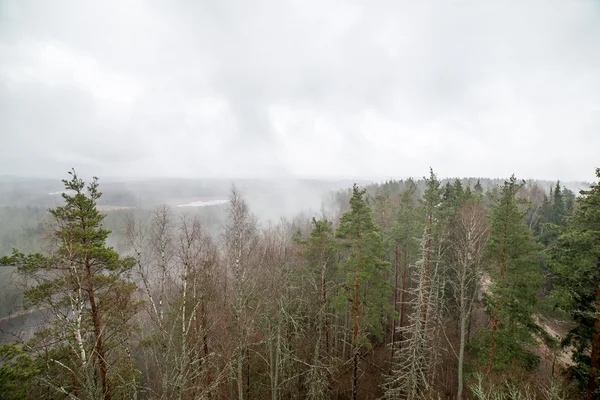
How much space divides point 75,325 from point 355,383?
14323 millimetres

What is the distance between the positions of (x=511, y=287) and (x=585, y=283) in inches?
109

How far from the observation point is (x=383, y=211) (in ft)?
109

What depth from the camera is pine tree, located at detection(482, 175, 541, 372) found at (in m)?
12.9

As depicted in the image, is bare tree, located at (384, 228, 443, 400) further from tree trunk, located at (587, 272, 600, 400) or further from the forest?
tree trunk, located at (587, 272, 600, 400)

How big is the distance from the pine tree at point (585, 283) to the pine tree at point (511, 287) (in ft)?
4.29

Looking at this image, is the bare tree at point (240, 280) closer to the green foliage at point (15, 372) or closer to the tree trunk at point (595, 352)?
the green foliage at point (15, 372)

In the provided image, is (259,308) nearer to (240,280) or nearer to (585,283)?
(240,280)

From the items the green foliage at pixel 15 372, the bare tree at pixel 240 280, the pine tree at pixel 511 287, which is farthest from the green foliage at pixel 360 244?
the green foliage at pixel 15 372

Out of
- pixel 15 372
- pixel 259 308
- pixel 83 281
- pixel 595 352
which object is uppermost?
pixel 83 281

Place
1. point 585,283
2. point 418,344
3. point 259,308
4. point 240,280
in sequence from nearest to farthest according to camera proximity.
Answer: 1. point 585,283
2. point 240,280
3. point 418,344
4. point 259,308

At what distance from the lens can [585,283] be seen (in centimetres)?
1090

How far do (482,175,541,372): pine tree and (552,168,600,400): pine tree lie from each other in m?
1.31

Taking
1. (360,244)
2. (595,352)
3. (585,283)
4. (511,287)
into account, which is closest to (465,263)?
(511,287)

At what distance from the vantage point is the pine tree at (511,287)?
12.9m
